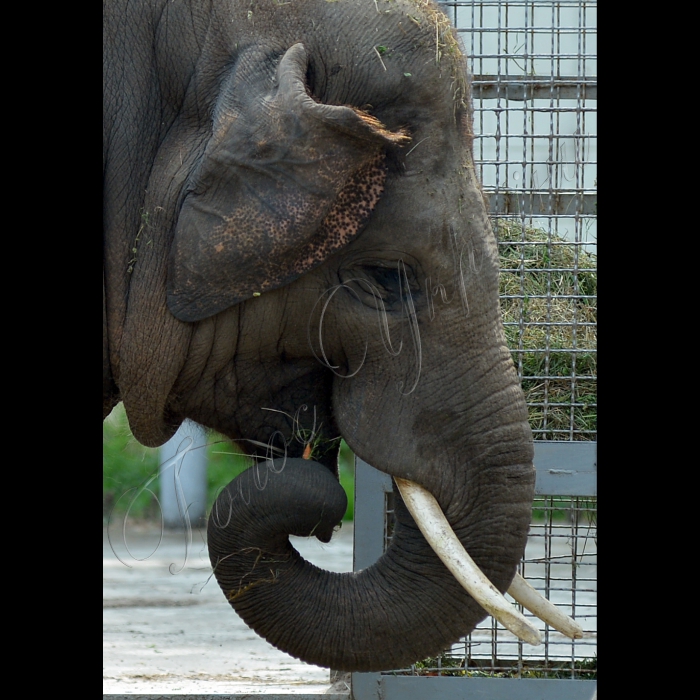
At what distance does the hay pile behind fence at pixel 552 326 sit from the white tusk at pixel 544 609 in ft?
4.36

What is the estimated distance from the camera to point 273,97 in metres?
2.08

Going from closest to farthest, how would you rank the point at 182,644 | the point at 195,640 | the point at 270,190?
the point at 270,190, the point at 182,644, the point at 195,640

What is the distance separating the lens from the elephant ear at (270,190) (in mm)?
2072

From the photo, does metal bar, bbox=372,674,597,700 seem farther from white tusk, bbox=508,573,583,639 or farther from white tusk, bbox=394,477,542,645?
white tusk, bbox=394,477,542,645

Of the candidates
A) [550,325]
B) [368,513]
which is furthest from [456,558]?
[550,325]

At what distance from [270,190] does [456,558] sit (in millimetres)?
828

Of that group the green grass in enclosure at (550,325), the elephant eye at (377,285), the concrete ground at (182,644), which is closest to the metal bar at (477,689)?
the concrete ground at (182,644)

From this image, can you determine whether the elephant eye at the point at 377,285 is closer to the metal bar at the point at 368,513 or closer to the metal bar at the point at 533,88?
the metal bar at the point at 368,513

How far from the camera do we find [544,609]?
7.95ft

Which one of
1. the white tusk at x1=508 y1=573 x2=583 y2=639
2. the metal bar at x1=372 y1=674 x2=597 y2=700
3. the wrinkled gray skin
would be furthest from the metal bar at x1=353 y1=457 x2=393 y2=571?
the wrinkled gray skin

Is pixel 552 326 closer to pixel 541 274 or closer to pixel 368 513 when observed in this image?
pixel 541 274
